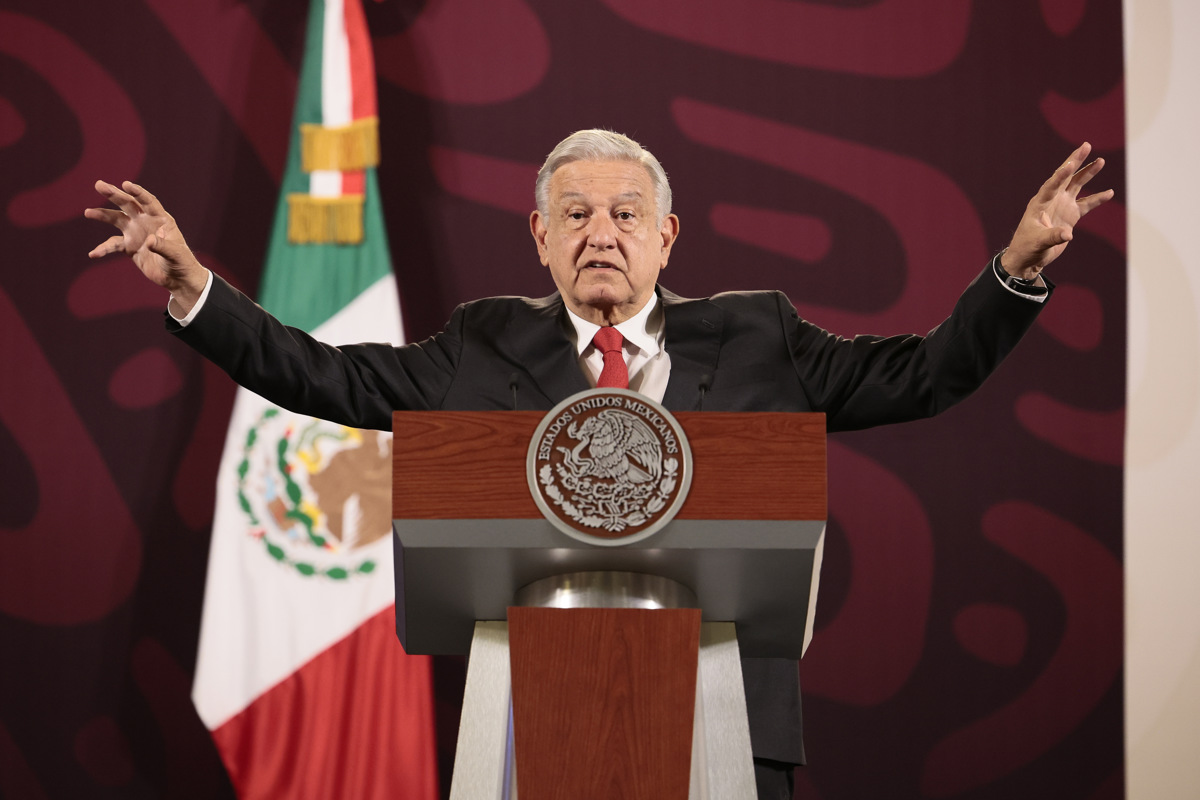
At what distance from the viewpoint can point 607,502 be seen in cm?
120

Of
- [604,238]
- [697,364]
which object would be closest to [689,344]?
[697,364]

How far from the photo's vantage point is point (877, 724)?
292 centimetres

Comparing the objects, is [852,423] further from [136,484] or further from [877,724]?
[136,484]

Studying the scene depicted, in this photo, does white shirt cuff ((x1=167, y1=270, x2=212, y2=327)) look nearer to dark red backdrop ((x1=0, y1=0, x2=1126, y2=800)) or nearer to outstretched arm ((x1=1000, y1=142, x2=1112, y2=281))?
outstretched arm ((x1=1000, y1=142, x2=1112, y2=281))

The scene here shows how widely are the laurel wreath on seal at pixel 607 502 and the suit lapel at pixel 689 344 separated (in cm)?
53

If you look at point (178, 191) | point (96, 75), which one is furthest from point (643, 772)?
point (96, 75)

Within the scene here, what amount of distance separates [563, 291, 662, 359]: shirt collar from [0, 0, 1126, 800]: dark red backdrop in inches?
46.8

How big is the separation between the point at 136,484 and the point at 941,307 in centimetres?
208

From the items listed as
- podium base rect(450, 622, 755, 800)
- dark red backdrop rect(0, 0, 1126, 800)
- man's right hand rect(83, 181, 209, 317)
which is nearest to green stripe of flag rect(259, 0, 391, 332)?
dark red backdrop rect(0, 0, 1126, 800)

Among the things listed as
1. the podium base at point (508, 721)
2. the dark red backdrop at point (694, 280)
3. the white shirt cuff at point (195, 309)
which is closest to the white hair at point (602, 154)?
the white shirt cuff at point (195, 309)

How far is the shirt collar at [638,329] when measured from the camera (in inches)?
73.2

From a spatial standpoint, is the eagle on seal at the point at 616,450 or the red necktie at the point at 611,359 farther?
the red necktie at the point at 611,359

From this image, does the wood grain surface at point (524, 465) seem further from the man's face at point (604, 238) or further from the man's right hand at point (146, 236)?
the man's face at point (604, 238)

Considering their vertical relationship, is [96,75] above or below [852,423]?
above
